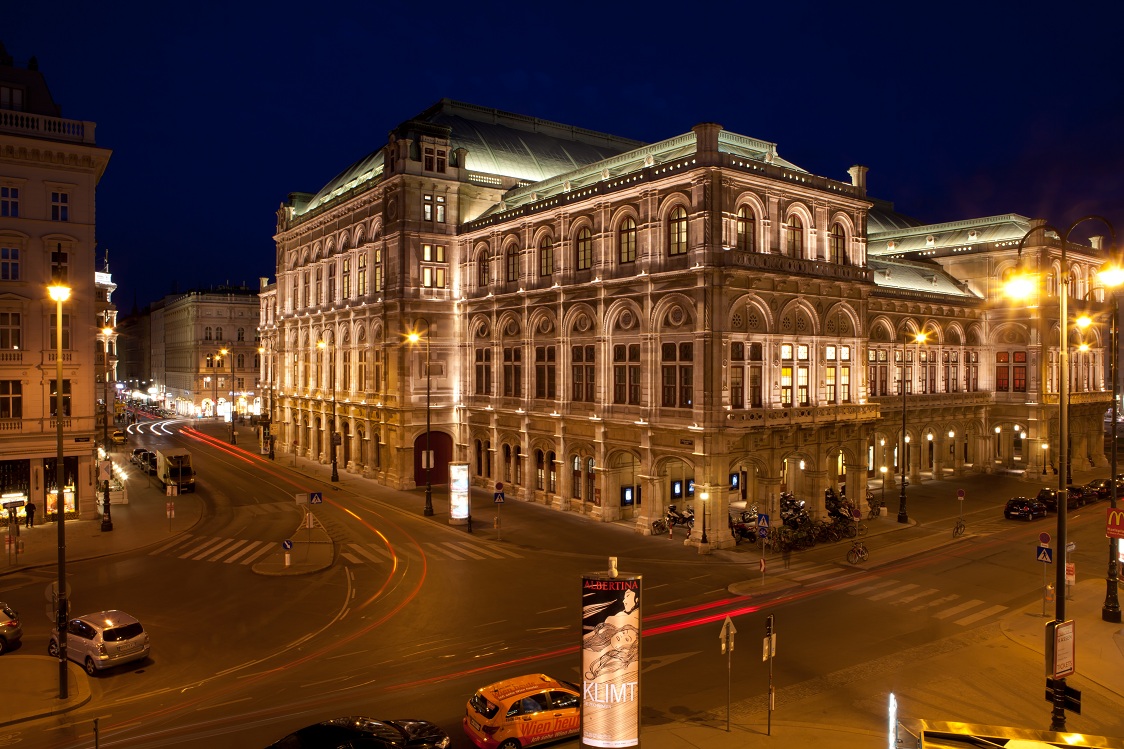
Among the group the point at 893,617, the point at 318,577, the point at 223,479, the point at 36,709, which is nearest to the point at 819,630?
the point at 893,617

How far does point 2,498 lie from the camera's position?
40.2m

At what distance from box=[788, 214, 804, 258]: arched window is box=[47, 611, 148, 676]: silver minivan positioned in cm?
3401

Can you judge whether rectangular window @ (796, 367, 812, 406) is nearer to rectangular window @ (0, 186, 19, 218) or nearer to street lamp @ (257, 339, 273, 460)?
rectangular window @ (0, 186, 19, 218)

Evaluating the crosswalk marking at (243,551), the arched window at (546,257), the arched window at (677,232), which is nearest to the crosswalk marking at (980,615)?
the arched window at (677,232)

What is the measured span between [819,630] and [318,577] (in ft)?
65.7

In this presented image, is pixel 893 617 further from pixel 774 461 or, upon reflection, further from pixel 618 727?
pixel 618 727

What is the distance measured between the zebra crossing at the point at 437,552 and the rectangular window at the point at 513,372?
582 inches

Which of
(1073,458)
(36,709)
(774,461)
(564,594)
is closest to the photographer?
(36,709)

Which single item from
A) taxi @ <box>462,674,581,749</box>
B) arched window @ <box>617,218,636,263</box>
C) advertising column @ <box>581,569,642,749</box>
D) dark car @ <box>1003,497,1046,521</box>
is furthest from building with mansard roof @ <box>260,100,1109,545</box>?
advertising column @ <box>581,569,642,749</box>

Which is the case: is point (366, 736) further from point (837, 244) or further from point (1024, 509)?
point (1024, 509)

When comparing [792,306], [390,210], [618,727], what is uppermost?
[390,210]

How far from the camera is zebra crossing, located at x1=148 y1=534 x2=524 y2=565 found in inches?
1378

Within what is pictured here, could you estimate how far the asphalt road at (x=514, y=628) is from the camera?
61.3ft

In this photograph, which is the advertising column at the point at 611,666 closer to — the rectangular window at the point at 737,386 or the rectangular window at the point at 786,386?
the rectangular window at the point at 737,386
